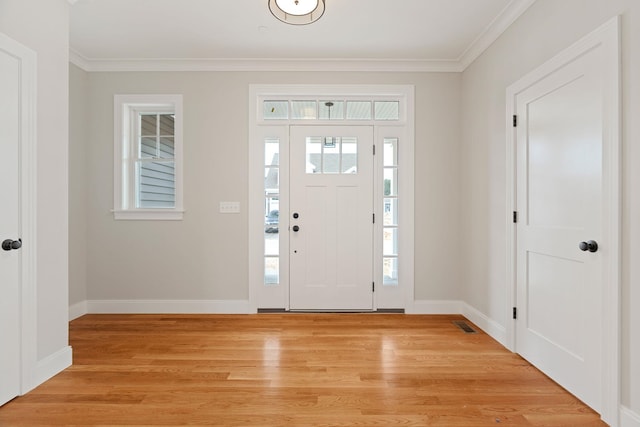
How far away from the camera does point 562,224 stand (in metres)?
2.20

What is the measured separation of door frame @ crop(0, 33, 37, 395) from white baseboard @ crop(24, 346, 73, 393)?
3 centimetres

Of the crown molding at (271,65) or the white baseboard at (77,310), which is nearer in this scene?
the white baseboard at (77,310)

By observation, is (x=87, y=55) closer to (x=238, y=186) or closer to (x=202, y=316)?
(x=238, y=186)

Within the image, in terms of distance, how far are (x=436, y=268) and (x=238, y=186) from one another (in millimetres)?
2312

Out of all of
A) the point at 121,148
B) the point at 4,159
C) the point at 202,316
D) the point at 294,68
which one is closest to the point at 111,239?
the point at 121,148

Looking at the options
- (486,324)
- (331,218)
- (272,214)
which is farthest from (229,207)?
(486,324)

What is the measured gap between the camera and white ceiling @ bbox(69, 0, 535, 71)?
272cm

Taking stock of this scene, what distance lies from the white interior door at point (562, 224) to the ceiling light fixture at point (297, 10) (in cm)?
164

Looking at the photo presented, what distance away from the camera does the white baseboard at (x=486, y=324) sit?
9.46 feet

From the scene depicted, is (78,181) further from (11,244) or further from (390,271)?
(390,271)

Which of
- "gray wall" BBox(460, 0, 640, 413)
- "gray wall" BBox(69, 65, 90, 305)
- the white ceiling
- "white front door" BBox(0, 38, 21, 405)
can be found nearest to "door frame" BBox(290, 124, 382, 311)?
the white ceiling

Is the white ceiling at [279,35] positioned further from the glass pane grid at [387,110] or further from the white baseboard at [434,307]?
the white baseboard at [434,307]

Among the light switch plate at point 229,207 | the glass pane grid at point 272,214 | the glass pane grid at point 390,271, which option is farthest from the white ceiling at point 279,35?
the glass pane grid at point 390,271

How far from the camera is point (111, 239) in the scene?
3730 mm
